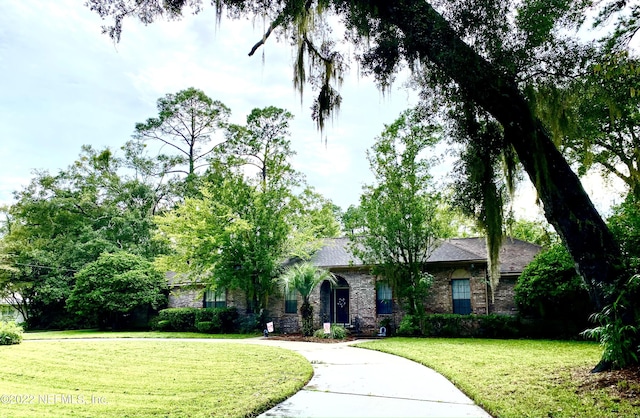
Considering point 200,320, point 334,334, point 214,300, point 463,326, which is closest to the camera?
point 463,326

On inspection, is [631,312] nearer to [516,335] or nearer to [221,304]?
[516,335]

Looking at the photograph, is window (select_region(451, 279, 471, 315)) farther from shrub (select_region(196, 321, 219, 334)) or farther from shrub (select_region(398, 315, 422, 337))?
shrub (select_region(196, 321, 219, 334))

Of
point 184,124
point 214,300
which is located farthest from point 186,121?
point 214,300

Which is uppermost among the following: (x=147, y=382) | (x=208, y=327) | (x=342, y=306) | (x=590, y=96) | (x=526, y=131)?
(x=590, y=96)

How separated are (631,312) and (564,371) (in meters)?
1.41

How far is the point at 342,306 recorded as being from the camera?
18.0 m

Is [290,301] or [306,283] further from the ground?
[306,283]

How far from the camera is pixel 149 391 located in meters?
5.51

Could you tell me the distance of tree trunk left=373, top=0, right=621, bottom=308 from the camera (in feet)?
18.0

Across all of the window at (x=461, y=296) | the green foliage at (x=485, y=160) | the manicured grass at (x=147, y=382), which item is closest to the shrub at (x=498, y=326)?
the window at (x=461, y=296)

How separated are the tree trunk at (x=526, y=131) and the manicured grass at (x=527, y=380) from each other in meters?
1.41

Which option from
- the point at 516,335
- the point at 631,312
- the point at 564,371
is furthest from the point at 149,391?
the point at 516,335

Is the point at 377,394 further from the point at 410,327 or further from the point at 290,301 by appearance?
the point at 290,301

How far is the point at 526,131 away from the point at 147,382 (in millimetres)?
6634
